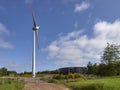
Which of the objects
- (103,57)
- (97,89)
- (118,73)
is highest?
(103,57)

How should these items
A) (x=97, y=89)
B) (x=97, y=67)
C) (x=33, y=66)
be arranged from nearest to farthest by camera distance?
(x=97, y=89), (x=33, y=66), (x=97, y=67)

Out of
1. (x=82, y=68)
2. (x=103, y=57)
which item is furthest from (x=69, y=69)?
(x=103, y=57)

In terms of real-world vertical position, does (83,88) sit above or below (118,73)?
below

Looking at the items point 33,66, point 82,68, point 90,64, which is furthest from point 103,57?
point 33,66

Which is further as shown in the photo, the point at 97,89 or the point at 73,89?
the point at 73,89

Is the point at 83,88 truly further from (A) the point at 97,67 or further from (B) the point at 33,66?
(A) the point at 97,67

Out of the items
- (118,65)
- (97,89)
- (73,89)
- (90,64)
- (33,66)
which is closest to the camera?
(97,89)

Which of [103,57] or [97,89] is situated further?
[103,57]

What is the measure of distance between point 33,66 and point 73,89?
25.6m

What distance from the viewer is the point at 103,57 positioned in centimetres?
7975

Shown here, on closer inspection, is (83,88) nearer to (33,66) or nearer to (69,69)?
(33,66)

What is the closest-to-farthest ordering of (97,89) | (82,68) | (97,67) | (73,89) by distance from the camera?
(97,89)
(73,89)
(97,67)
(82,68)

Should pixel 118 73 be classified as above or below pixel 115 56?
below

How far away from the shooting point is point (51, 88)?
32.9 m
